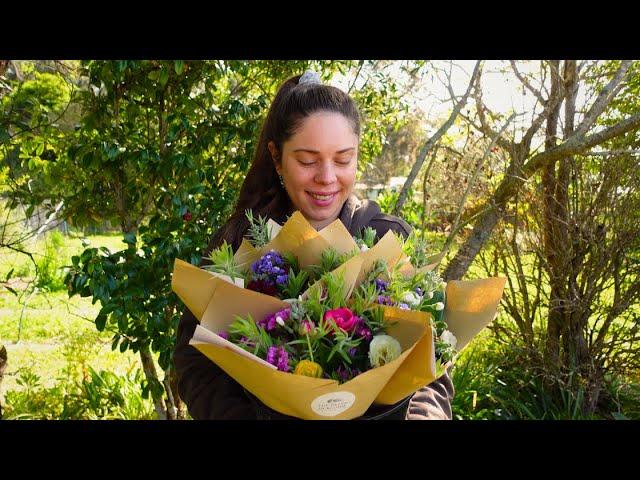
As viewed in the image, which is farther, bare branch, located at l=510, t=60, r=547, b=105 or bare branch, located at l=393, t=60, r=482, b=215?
bare branch, located at l=510, t=60, r=547, b=105

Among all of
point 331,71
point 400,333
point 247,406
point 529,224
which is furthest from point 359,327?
point 529,224

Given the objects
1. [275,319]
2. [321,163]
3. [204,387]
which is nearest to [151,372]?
[204,387]

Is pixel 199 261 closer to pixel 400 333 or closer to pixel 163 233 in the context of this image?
pixel 163 233

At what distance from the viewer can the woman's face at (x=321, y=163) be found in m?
1.67

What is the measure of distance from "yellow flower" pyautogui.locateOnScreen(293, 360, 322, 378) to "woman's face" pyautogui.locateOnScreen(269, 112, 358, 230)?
72cm

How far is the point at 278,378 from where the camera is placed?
3.27 feet

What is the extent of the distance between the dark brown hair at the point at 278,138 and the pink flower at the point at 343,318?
0.74 m

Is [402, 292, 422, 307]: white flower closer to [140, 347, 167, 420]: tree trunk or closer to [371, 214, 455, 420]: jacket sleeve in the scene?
[371, 214, 455, 420]: jacket sleeve

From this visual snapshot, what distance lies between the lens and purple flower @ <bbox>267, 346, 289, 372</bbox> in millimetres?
1054

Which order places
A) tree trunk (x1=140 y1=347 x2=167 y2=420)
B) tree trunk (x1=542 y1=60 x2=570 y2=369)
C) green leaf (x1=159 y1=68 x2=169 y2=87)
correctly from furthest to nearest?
tree trunk (x1=542 y1=60 x2=570 y2=369) < tree trunk (x1=140 y1=347 x2=167 y2=420) < green leaf (x1=159 y1=68 x2=169 y2=87)

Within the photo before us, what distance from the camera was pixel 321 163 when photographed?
1677 mm

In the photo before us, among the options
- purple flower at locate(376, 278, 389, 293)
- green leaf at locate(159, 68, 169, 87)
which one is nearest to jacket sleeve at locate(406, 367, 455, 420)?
purple flower at locate(376, 278, 389, 293)

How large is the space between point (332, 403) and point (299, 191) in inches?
32.2

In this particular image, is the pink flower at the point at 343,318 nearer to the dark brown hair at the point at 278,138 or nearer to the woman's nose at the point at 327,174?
the woman's nose at the point at 327,174
